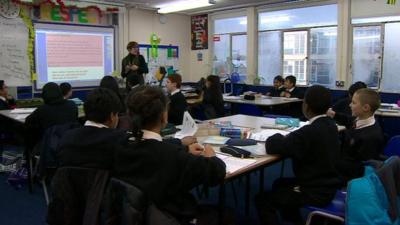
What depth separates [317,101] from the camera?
7.10 ft

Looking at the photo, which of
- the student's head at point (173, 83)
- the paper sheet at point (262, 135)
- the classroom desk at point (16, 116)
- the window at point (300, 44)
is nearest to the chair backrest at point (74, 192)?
the paper sheet at point (262, 135)

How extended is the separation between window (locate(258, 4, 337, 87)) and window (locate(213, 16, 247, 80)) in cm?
44

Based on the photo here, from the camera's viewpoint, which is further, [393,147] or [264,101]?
[264,101]

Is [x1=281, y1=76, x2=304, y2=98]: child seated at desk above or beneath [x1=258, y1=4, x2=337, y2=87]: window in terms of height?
beneath

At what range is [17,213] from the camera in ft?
10.3

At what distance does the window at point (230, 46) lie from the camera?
27.0 feet

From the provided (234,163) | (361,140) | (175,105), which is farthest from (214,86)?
(234,163)

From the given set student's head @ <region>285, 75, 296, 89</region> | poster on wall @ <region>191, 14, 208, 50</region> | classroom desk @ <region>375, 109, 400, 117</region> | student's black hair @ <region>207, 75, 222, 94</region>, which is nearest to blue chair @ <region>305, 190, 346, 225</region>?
classroom desk @ <region>375, 109, 400, 117</region>

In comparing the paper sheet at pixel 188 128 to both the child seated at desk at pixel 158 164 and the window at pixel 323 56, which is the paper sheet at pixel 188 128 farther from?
the window at pixel 323 56

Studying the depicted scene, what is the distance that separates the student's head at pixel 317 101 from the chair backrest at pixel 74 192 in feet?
3.97

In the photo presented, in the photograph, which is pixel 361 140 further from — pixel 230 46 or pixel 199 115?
pixel 230 46

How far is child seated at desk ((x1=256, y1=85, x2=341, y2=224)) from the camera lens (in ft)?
6.84

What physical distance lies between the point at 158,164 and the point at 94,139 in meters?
0.44

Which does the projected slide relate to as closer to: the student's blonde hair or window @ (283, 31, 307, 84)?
window @ (283, 31, 307, 84)
